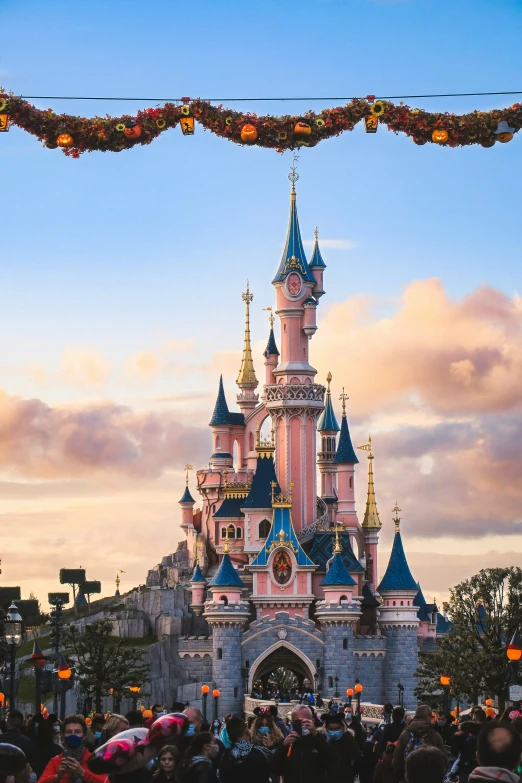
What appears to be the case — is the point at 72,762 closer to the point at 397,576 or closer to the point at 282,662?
the point at 282,662

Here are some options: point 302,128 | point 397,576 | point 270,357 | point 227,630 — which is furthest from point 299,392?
point 302,128

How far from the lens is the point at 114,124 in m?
19.6

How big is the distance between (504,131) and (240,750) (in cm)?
850

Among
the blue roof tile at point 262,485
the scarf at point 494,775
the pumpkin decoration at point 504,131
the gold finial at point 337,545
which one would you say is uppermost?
the blue roof tile at point 262,485

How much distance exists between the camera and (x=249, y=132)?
19.6 m

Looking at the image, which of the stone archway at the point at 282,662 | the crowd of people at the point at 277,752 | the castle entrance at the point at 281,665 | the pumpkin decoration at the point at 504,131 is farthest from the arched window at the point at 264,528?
the pumpkin decoration at the point at 504,131

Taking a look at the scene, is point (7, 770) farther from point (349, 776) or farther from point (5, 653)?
point (5, 653)

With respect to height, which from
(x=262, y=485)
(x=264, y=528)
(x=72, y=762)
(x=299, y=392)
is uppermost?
(x=299, y=392)

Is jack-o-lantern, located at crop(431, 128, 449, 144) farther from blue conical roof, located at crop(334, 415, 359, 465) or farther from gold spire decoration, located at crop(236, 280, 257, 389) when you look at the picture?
gold spire decoration, located at crop(236, 280, 257, 389)

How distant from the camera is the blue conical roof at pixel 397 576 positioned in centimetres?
8556

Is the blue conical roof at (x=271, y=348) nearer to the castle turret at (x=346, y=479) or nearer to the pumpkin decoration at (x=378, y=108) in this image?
the castle turret at (x=346, y=479)

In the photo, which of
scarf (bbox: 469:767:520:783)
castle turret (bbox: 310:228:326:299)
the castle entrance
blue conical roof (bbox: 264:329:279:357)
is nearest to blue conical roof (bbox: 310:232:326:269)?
castle turret (bbox: 310:228:326:299)

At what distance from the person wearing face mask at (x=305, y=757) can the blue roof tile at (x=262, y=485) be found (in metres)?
72.9

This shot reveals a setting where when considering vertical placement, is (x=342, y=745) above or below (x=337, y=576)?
below
